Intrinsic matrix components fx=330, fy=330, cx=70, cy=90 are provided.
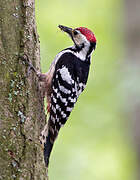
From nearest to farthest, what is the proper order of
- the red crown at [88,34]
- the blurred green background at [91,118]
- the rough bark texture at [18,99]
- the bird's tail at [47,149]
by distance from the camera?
the rough bark texture at [18,99], the bird's tail at [47,149], the red crown at [88,34], the blurred green background at [91,118]

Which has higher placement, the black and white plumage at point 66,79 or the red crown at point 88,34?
the red crown at point 88,34

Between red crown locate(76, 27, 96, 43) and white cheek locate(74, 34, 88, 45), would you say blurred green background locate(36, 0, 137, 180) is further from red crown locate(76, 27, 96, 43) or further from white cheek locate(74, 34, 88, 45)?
red crown locate(76, 27, 96, 43)

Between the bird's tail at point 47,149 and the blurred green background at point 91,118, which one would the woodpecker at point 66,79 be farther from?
the blurred green background at point 91,118

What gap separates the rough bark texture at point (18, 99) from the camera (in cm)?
270

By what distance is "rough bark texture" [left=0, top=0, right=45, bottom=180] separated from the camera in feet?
8.86

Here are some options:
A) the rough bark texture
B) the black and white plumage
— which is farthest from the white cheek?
the rough bark texture

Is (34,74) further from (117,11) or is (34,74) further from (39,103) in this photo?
(117,11)

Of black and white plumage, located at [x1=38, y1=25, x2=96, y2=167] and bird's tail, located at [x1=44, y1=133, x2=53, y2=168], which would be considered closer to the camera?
bird's tail, located at [x1=44, y1=133, x2=53, y2=168]

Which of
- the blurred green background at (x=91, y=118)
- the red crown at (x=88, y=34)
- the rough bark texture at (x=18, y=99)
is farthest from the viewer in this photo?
the blurred green background at (x=91, y=118)

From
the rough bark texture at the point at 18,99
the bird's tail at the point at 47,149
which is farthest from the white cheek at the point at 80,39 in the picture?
the bird's tail at the point at 47,149

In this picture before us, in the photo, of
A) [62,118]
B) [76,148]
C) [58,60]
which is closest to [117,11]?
[76,148]

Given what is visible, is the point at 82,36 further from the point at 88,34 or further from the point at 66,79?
the point at 66,79

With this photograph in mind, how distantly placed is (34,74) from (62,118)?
701mm

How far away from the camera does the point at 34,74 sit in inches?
130
